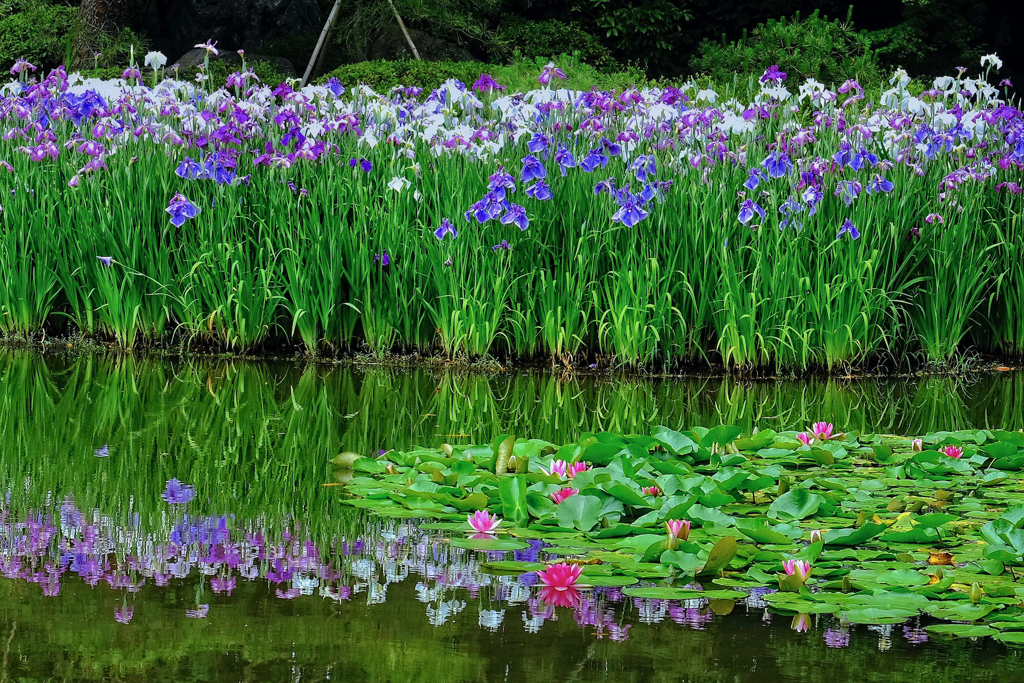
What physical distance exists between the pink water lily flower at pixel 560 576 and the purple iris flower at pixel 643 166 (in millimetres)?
2941

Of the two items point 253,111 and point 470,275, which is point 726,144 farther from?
point 253,111

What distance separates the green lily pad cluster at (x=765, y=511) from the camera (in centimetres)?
221

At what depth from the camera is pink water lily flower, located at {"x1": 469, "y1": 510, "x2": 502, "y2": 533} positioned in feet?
8.52

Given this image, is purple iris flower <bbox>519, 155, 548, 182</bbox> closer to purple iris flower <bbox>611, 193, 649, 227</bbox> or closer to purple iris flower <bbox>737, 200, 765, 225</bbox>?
purple iris flower <bbox>611, 193, 649, 227</bbox>

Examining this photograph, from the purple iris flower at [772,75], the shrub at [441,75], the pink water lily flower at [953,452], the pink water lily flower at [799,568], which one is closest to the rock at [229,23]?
the shrub at [441,75]

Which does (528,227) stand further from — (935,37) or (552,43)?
(935,37)

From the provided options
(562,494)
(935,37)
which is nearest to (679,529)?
(562,494)

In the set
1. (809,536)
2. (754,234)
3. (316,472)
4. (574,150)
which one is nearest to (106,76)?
(574,150)

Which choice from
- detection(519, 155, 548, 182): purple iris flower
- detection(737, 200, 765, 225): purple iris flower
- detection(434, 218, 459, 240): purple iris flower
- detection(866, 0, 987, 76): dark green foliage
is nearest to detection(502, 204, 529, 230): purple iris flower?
detection(519, 155, 548, 182): purple iris flower

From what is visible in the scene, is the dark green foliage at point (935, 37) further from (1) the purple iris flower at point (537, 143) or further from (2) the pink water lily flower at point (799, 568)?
(2) the pink water lily flower at point (799, 568)

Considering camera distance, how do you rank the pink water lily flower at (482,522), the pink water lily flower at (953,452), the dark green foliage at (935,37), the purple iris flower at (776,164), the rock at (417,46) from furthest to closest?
the dark green foliage at (935,37) < the rock at (417,46) < the purple iris flower at (776,164) < the pink water lily flower at (953,452) < the pink water lily flower at (482,522)

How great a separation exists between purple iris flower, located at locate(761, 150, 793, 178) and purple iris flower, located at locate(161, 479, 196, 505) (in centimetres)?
313

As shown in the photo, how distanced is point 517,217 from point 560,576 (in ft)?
9.08

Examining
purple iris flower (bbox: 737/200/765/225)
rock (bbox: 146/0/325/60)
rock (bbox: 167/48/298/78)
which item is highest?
rock (bbox: 146/0/325/60)
